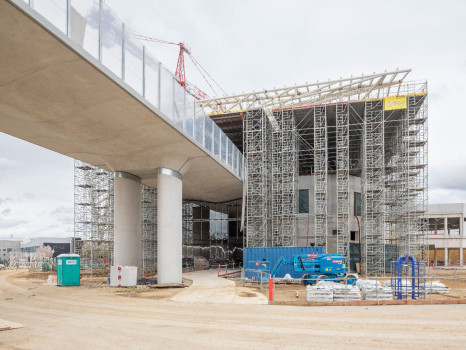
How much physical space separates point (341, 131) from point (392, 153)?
8.26 m

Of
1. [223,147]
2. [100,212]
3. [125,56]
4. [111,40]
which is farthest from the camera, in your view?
[100,212]

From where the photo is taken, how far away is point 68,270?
28078 mm

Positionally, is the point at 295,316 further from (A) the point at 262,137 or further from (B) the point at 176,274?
(A) the point at 262,137

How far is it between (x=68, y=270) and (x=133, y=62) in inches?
641

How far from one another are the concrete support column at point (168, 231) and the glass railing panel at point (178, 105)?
18.4ft

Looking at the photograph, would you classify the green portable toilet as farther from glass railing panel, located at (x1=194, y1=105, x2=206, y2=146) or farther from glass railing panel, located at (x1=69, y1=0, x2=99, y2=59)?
glass railing panel, located at (x1=69, y1=0, x2=99, y2=59)

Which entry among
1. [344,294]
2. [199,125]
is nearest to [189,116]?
[199,125]

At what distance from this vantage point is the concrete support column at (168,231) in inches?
1077

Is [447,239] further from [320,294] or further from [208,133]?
[320,294]

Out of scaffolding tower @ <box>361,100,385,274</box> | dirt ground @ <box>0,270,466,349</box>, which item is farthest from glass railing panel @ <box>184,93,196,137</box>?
scaffolding tower @ <box>361,100,385,274</box>

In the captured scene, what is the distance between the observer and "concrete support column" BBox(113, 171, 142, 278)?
99.5 ft

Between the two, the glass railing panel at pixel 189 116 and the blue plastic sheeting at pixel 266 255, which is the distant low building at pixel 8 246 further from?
the glass railing panel at pixel 189 116

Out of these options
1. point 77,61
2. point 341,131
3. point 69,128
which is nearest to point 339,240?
point 341,131

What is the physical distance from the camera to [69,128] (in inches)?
835
